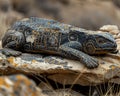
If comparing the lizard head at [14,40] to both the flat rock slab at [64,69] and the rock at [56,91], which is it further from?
the rock at [56,91]

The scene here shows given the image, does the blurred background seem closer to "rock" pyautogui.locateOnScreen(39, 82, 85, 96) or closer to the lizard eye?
the lizard eye

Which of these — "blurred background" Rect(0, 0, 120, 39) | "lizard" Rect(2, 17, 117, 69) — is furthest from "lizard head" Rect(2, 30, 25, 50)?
"blurred background" Rect(0, 0, 120, 39)

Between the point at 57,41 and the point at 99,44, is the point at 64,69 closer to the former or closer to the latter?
the point at 57,41

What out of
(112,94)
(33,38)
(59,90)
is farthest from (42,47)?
(112,94)

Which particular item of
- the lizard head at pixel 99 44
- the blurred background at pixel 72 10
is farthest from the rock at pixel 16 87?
the blurred background at pixel 72 10

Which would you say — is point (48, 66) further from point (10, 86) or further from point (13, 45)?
point (10, 86)

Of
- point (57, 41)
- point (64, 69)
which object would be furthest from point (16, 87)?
point (57, 41)
